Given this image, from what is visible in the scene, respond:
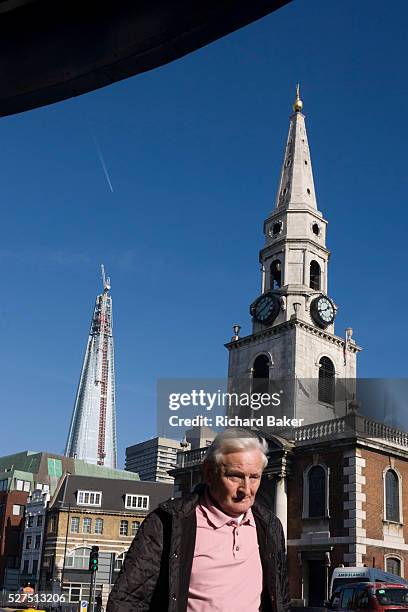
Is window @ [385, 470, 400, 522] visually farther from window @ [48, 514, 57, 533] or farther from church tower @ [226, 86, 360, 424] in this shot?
window @ [48, 514, 57, 533]

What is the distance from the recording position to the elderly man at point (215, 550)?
363cm

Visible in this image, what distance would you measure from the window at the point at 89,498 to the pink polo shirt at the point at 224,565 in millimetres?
65538

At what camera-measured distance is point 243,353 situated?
4462 cm

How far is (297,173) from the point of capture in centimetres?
4853

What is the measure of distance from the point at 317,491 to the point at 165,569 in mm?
32727

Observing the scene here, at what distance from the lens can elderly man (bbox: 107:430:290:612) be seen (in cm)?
363

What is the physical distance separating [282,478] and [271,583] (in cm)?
3341

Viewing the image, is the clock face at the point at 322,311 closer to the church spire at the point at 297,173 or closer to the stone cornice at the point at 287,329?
the stone cornice at the point at 287,329

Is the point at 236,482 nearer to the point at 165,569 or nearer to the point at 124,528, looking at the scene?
the point at 165,569

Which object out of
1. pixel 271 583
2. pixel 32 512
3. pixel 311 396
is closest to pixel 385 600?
pixel 271 583

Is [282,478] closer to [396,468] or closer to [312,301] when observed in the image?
[396,468]

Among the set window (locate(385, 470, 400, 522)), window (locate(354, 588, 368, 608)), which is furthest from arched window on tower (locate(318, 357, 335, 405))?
window (locate(354, 588, 368, 608))

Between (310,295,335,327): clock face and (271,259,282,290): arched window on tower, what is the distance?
325 centimetres

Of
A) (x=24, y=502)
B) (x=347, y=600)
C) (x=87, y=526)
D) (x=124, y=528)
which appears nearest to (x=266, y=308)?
(x=347, y=600)
